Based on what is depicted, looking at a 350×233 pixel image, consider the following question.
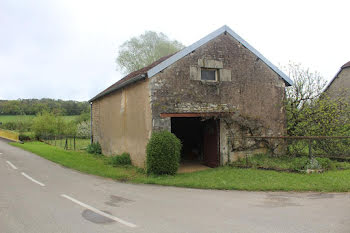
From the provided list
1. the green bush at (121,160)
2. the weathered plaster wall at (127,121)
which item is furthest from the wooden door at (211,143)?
the green bush at (121,160)

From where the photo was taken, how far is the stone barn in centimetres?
1059

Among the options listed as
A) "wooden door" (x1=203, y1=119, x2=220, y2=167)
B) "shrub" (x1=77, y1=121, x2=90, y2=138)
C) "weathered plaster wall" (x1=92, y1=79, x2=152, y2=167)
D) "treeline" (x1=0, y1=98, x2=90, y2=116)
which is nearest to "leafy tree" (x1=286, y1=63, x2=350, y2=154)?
"wooden door" (x1=203, y1=119, x2=220, y2=167)

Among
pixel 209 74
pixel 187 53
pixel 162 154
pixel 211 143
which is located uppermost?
pixel 187 53

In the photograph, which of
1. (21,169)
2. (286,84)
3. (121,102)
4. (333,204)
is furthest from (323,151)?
(21,169)

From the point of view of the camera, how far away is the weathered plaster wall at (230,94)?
34.8 feet

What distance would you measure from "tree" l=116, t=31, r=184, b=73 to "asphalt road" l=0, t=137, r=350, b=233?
965 inches

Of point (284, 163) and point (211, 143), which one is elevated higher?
point (211, 143)

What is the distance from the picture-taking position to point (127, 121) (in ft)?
41.8

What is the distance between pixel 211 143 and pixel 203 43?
15.6ft

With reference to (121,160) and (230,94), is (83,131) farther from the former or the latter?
(230,94)

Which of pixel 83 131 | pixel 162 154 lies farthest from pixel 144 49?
pixel 162 154

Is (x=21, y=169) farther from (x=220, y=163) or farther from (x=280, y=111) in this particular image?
(x=280, y=111)

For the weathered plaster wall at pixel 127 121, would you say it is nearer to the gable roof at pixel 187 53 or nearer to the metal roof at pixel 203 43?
the gable roof at pixel 187 53

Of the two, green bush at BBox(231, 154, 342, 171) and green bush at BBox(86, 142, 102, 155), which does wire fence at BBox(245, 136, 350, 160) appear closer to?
green bush at BBox(231, 154, 342, 171)
